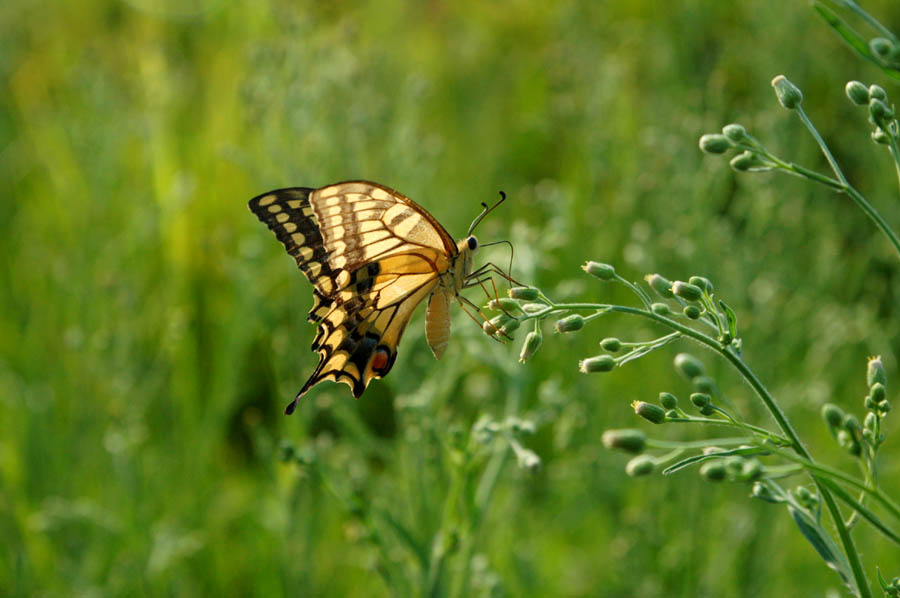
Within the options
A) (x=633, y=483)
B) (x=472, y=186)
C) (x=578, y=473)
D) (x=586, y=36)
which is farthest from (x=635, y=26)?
(x=578, y=473)

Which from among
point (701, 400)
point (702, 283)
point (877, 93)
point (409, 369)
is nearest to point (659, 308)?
point (702, 283)

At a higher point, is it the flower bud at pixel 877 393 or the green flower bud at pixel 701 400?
the green flower bud at pixel 701 400

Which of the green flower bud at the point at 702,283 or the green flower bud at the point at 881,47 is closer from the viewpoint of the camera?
the green flower bud at the point at 881,47

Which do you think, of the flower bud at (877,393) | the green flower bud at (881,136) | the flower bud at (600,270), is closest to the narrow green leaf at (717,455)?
the flower bud at (877,393)

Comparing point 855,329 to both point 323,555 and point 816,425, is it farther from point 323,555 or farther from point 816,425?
point 323,555

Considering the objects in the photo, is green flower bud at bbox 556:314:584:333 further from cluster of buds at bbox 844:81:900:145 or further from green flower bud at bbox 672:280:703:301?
cluster of buds at bbox 844:81:900:145

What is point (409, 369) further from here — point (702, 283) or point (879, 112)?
point (879, 112)

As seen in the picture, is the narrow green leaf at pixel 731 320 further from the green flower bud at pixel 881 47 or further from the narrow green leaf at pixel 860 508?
the green flower bud at pixel 881 47
